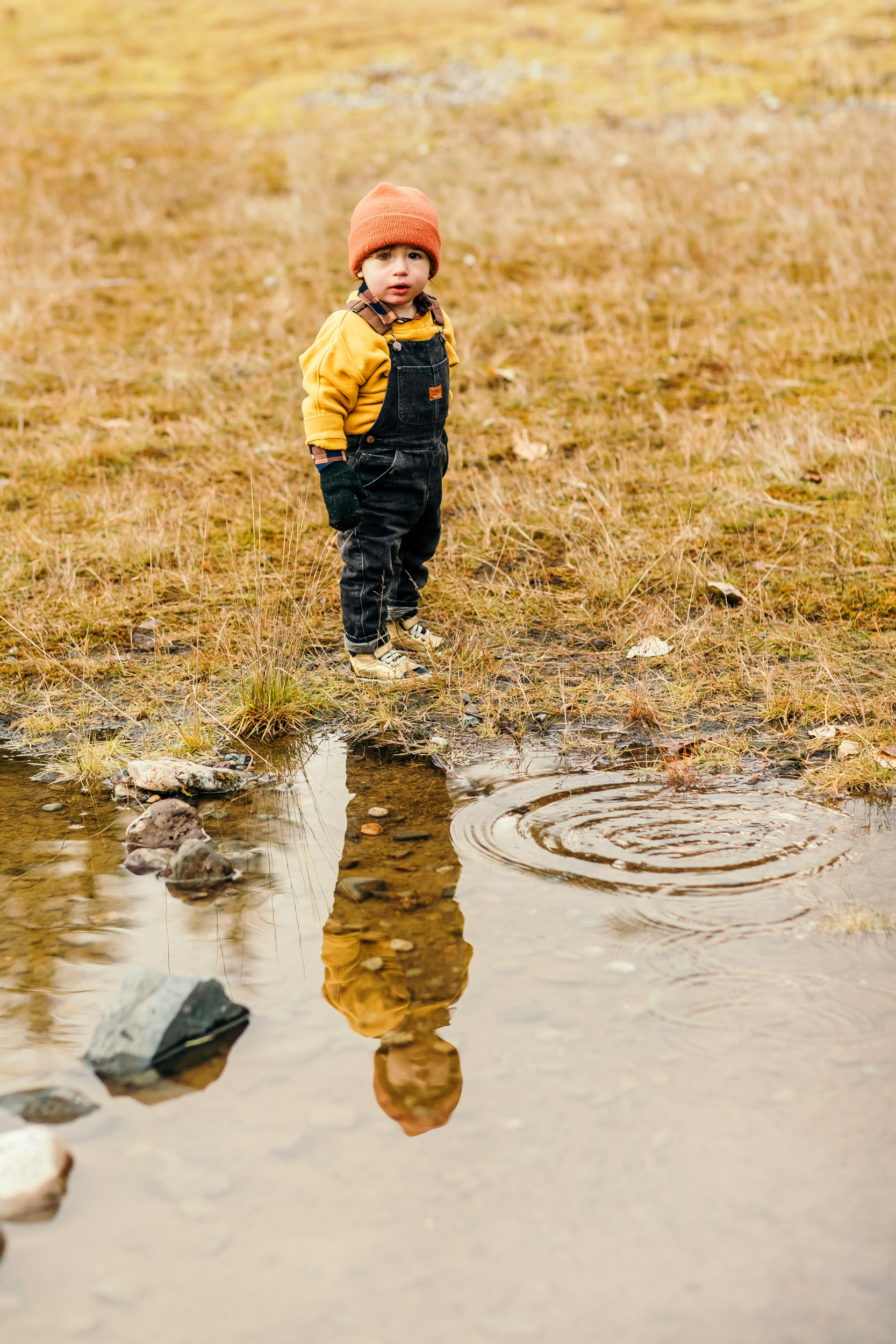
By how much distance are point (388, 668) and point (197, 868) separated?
4.71 feet

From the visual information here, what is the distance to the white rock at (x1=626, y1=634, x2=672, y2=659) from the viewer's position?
4.24 metres

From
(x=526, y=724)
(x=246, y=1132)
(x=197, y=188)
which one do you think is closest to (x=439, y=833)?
(x=526, y=724)

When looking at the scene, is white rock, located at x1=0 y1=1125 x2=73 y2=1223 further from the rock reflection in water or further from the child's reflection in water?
the child's reflection in water

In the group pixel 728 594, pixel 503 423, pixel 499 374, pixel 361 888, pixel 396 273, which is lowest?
pixel 361 888

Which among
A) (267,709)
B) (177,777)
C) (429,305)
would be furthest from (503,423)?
(177,777)

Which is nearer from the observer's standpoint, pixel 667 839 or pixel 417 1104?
pixel 417 1104

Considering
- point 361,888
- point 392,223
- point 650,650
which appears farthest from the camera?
point 650,650

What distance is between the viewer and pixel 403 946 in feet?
8.55

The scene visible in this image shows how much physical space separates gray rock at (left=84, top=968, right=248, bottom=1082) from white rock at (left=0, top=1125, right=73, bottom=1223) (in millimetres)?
256

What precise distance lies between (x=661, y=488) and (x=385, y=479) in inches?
84.1

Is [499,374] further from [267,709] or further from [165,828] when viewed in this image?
[165,828]

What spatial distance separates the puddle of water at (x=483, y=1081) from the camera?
1.70 m

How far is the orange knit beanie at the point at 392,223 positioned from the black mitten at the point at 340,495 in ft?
2.34

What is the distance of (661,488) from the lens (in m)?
5.72
